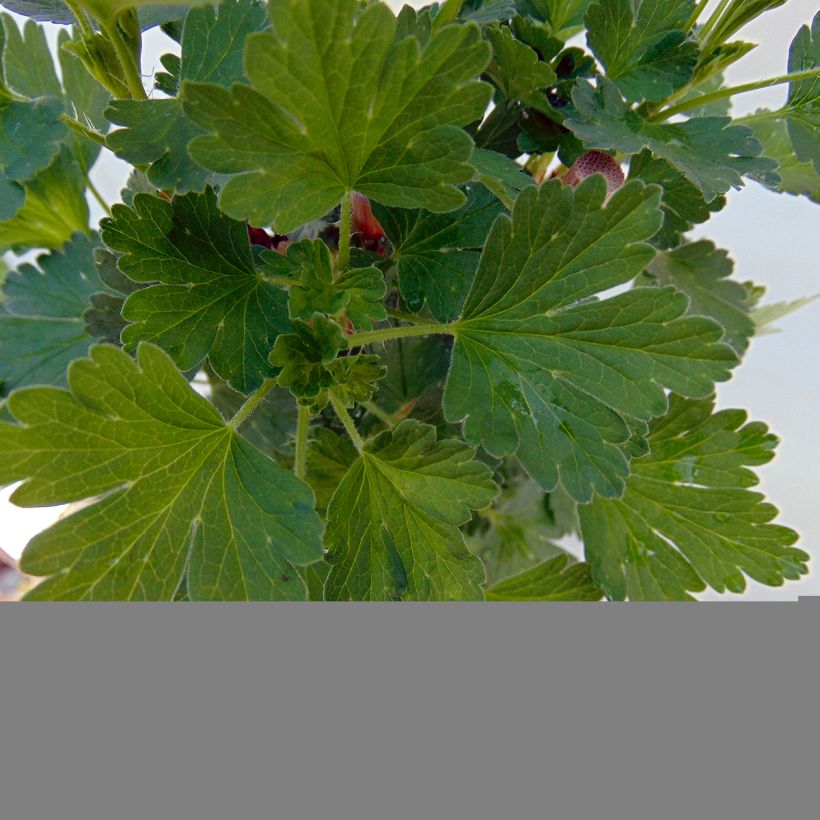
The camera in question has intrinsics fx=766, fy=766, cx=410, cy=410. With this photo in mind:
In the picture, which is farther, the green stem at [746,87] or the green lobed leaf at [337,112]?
the green stem at [746,87]

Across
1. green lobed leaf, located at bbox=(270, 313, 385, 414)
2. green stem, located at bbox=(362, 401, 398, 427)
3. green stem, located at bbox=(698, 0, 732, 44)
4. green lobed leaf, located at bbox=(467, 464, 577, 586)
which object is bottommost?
green lobed leaf, located at bbox=(467, 464, 577, 586)

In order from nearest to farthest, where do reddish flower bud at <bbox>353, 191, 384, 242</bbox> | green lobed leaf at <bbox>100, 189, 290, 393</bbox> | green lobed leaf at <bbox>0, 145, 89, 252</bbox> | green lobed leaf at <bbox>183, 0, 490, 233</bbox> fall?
green lobed leaf at <bbox>183, 0, 490, 233</bbox> → green lobed leaf at <bbox>100, 189, 290, 393</bbox> → reddish flower bud at <bbox>353, 191, 384, 242</bbox> → green lobed leaf at <bbox>0, 145, 89, 252</bbox>

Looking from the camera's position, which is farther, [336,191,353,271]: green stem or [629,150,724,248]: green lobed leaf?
[629,150,724,248]: green lobed leaf

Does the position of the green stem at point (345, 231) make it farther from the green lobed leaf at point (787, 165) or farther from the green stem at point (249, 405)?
the green lobed leaf at point (787, 165)

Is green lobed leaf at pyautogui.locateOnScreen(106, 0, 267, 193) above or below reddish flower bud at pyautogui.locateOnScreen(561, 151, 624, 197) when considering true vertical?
below

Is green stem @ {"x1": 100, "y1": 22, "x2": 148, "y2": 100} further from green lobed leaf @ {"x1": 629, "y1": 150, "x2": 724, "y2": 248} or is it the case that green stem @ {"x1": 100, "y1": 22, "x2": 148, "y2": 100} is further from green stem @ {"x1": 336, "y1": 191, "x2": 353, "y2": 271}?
green lobed leaf @ {"x1": 629, "y1": 150, "x2": 724, "y2": 248}

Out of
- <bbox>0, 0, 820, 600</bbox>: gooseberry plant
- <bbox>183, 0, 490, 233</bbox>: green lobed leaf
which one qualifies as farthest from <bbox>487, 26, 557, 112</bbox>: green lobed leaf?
<bbox>183, 0, 490, 233</bbox>: green lobed leaf

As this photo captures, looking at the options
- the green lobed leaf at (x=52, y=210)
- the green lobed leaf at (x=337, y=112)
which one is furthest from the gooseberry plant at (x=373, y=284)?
the green lobed leaf at (x=52, y=210)
